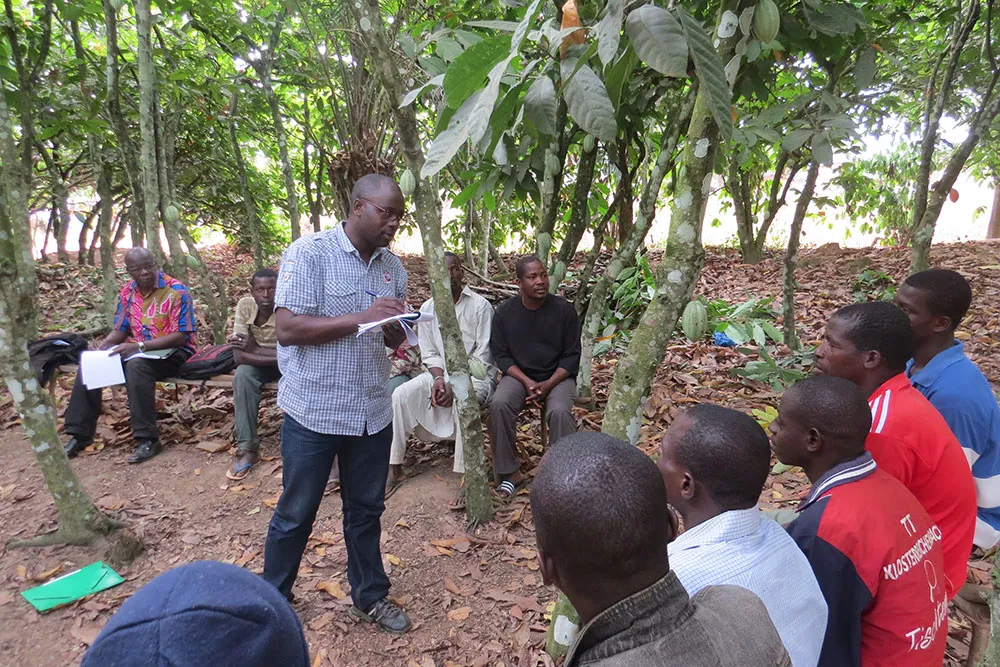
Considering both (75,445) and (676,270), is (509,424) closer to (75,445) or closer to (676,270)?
(676,270)

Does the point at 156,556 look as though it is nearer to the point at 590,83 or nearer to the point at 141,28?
the point at 590,83

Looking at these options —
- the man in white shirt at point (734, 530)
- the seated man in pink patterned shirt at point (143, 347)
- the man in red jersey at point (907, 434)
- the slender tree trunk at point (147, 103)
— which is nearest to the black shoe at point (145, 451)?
the seated man in pink patterned shirt at point (143, 347)

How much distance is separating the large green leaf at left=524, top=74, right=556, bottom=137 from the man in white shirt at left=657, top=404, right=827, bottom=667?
899mm

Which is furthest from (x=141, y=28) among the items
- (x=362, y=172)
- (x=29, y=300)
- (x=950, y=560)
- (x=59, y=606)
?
(x=950, y=560)

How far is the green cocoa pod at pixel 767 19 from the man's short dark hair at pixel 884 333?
0.94m

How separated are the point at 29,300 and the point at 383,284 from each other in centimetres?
267

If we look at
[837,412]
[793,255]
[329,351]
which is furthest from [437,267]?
[793,255]

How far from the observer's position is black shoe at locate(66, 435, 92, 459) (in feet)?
14.6

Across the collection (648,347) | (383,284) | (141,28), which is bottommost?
(648,347)

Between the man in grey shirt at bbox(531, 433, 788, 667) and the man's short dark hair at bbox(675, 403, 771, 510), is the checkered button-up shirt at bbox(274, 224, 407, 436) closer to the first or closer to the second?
the man's short dark hair at bbox(675, 403, 771, 510)

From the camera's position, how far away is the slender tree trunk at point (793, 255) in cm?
450

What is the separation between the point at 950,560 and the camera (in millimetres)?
1949

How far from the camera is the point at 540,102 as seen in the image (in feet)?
5.27

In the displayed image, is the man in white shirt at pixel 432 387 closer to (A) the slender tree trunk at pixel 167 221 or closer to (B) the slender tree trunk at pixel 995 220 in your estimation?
(A) the slender tree trunk at pixel 167 221
